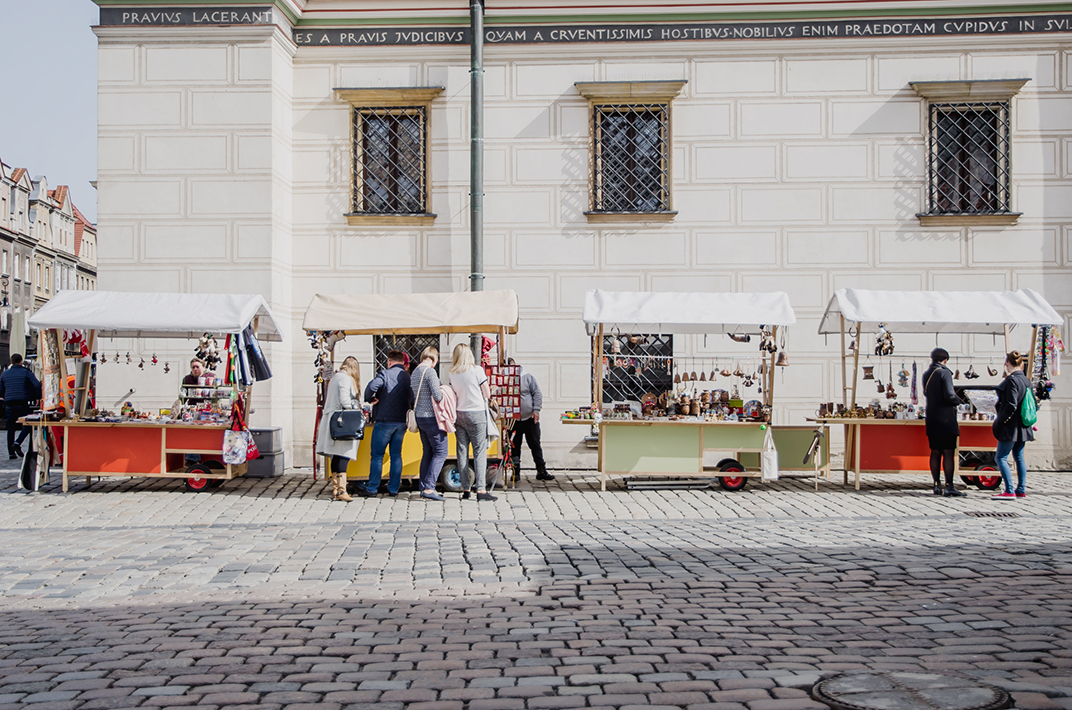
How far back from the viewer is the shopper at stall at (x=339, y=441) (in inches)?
453

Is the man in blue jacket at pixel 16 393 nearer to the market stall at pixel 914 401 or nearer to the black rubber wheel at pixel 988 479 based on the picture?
the market stall at pixel 914 401

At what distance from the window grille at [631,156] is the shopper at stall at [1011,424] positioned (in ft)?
18.2

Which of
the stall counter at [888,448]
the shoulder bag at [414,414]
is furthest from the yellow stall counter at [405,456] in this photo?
the stall counter at [888,448]

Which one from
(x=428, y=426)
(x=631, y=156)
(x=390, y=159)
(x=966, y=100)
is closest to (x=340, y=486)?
(x=428, y=426)

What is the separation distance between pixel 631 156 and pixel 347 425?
6280mm

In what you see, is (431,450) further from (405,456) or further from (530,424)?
(530,424)

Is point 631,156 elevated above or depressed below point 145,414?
above

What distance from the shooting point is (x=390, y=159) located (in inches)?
604

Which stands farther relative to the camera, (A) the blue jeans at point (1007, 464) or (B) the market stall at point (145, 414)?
(B) the market stall at point (145, 414)

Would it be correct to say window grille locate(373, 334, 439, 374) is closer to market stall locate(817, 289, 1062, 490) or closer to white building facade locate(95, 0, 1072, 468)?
white building facade locate(95, 0, 1072, 468)

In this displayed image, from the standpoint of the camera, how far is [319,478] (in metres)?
14.0

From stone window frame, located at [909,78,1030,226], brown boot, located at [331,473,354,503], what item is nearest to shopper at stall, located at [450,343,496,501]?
brown boot, located at [331,473,354,503]

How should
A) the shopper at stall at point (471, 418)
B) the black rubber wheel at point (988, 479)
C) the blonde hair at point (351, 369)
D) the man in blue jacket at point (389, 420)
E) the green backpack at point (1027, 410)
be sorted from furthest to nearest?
the black rubber wheel at point (988, 479) → the blonde hair at point (351, 369) → the man in blue jacket at point (389, 420) → the green backpack at point (1027, 410) → the shopper at stall at point (471, 418)

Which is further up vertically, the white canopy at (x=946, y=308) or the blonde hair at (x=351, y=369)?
the white canopy at (x=946, y=308)
